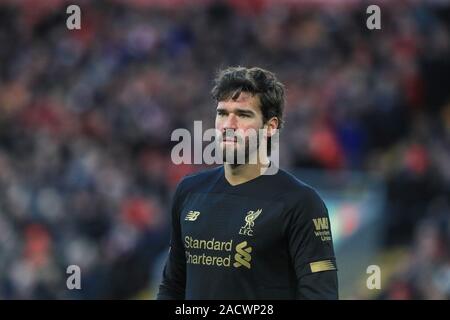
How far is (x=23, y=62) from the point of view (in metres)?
15.3

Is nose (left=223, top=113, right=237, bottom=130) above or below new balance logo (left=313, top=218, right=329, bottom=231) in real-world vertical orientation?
above

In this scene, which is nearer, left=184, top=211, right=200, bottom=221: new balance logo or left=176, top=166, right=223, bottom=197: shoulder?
left=184, top=211, right=200, bottom=221: new balance logo

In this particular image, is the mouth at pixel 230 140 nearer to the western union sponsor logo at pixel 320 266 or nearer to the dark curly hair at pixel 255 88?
the dark curly hair at pixel 255 88

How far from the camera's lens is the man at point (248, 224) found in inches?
156

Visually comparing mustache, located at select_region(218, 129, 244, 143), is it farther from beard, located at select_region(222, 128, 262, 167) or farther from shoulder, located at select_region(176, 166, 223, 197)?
shoulder, located at select_region(176, 166, 223, 197)

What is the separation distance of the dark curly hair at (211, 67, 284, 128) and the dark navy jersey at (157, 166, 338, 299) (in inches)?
11.6

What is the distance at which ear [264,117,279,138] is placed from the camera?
4.18 metres

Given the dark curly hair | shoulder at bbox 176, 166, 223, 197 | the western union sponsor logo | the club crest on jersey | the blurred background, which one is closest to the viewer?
the western union sponsor logo

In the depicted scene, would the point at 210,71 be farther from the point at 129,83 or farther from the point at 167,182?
the point at 167,182

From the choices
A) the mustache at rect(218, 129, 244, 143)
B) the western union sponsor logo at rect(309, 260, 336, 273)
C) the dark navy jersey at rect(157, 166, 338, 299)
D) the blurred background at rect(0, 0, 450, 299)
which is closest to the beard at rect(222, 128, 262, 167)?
the mustache at rect(218, 129, 244, 143)

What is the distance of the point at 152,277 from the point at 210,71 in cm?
461

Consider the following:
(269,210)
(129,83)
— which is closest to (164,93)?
(129,83)

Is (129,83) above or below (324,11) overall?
below

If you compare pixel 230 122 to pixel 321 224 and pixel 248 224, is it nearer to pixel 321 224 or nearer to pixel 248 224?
pixel 248 224
